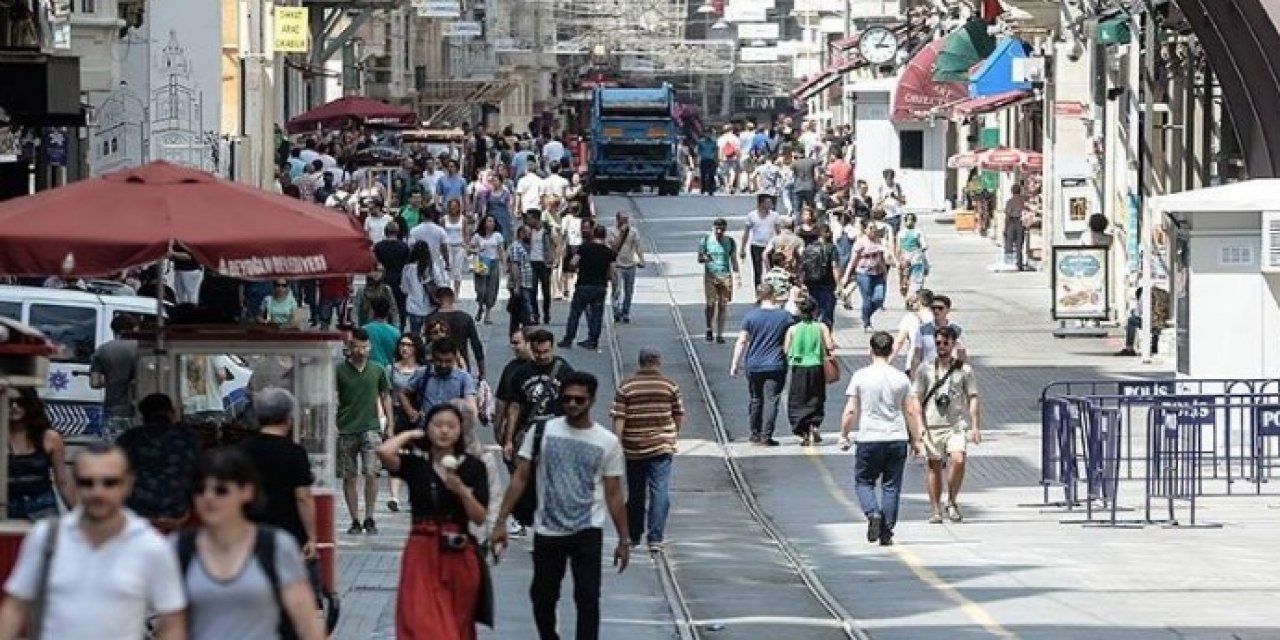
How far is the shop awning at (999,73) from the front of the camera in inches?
2103

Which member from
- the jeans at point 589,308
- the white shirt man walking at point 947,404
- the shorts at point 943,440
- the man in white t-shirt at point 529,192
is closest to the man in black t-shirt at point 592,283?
the jeans at point 589,308

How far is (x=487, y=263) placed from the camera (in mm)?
37562

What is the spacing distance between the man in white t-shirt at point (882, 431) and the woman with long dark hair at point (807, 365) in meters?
6.10

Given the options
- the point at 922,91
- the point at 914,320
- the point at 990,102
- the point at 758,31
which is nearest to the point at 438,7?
the point at 922,91

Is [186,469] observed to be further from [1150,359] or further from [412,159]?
[412,159]

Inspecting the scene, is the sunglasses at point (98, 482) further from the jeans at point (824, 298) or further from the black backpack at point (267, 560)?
the jeans at point (824, 298)

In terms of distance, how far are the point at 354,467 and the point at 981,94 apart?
32.7 meters

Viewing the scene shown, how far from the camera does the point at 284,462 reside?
13875mm

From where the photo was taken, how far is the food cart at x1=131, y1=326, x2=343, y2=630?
16.2m

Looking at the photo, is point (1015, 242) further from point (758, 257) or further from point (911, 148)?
point (911, 148)

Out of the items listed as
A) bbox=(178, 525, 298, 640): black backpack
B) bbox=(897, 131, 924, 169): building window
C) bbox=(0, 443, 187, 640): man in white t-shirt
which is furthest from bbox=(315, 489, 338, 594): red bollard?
bbox=(897, 131, 924, 169): building window

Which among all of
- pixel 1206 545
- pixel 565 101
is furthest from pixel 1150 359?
pixel 565 101

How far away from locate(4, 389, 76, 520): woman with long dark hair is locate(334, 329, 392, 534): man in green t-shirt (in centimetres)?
701

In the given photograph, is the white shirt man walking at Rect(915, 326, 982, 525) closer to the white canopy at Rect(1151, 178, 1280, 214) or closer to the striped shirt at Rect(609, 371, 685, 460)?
the striped shirt at Rect(609, 371, 685, 460)
